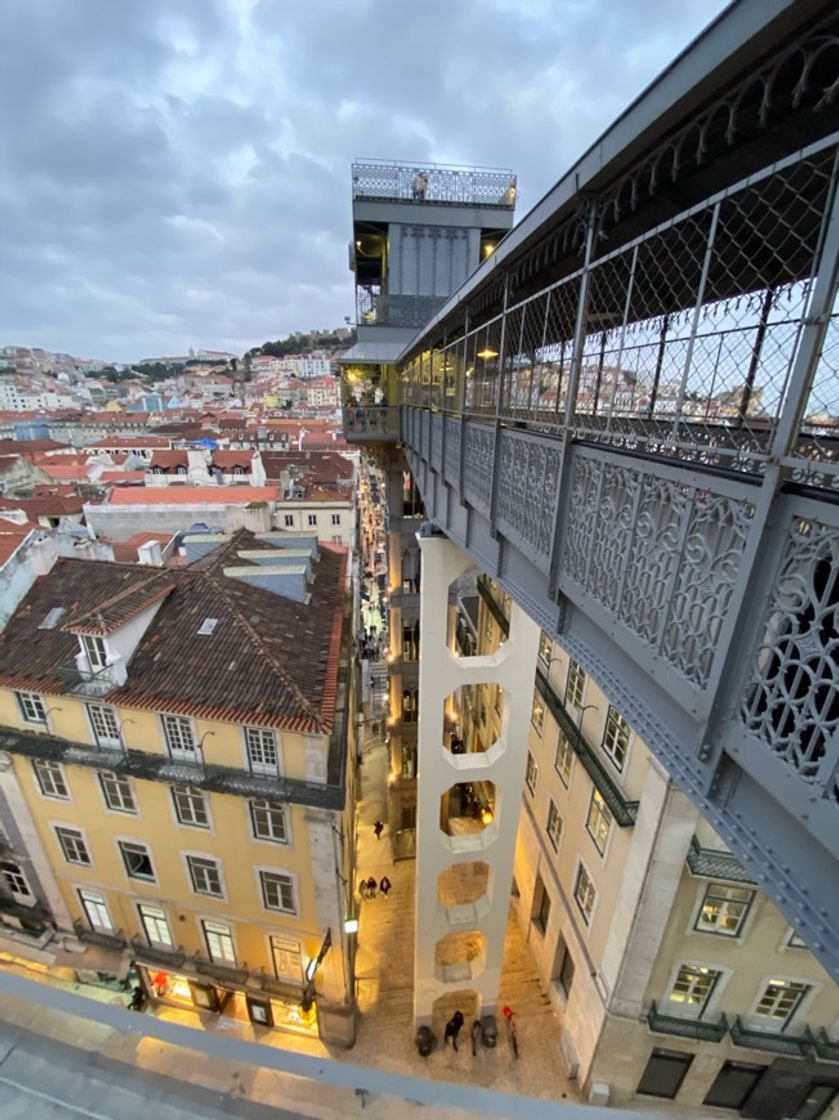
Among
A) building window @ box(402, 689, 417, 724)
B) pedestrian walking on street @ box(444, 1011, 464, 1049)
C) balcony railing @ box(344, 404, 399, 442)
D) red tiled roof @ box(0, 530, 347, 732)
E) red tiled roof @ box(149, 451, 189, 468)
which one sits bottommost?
pedestrian walking on street @ box(444, 1011, 464, 1049)

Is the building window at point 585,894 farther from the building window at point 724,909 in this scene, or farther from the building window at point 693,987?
the building window at point 724,909

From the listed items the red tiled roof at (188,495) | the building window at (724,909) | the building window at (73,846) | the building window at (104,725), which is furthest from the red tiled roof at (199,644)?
the red tiled roof at (188,495)

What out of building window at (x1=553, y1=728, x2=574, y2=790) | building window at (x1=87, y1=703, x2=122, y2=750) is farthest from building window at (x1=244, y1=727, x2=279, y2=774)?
building window at (x1=553, y1=728, x2=574, y2=790)

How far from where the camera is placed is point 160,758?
1037cm

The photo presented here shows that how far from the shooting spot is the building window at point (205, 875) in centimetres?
1096

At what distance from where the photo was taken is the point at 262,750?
32.4 feet

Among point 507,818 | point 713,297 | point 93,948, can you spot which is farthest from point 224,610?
point 713,297

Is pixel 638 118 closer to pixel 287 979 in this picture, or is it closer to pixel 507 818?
pixel 507 818

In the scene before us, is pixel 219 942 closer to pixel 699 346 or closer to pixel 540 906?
pixel 540 906

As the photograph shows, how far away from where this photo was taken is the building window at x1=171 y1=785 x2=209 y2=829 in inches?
408

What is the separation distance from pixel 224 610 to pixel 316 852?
535 cm

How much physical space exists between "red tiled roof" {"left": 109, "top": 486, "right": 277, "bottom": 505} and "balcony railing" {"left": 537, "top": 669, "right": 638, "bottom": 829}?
70.5 ft

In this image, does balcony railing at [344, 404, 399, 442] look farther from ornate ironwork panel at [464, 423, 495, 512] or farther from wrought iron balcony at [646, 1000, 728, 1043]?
wrought iron balcony at [646, 1000, 728, 1043]

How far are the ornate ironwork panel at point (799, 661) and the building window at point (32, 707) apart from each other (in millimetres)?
12877
